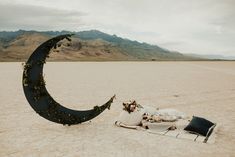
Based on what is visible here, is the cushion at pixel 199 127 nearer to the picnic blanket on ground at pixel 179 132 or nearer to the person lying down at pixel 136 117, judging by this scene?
the picnic blanket on ground at pixel 179 132

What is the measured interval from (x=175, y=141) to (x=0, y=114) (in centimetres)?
703

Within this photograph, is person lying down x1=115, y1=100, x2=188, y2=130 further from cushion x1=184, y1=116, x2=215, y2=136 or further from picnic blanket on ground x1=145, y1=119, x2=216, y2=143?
cushion x1=184, y1=116, x2=215, y2=136

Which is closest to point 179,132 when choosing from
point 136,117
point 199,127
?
point 199,127

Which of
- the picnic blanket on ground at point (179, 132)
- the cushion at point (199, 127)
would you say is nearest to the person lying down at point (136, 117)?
the picnic blanket on ground at point (179, 132)

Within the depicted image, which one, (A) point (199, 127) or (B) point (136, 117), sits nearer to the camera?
(A) point (199, 127)

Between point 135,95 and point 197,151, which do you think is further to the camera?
point 135,95

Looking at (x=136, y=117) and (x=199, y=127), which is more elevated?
(x=136, y=117)

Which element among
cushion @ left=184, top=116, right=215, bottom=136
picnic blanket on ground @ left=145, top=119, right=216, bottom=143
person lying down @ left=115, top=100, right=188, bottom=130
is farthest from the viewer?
person lying down @ left=115, top=100, right=188, bottom=130

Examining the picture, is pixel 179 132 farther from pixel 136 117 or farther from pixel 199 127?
pixel 136 117

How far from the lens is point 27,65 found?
34.0 feet

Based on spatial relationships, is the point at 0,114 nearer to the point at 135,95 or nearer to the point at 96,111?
the point at 96,111

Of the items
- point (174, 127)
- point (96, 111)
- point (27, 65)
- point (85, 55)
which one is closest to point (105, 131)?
point (96, 111)

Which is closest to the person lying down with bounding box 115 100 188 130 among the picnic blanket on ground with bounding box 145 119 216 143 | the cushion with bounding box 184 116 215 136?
the picnic blanket on ground with bounding box 145 119 216 143

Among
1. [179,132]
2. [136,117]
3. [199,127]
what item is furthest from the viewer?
[136,117]
